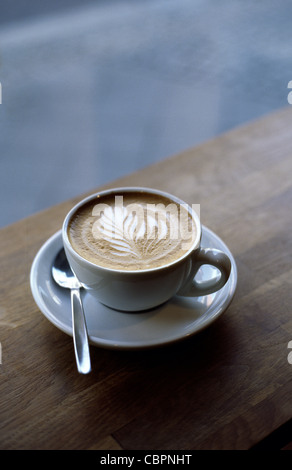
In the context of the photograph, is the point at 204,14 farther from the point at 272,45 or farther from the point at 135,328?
the point at 135,328

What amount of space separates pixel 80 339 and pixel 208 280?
0.53ft

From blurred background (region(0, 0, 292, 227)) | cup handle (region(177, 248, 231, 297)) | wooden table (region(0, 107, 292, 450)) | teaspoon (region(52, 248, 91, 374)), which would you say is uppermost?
cup handle (region(177, 248, 231, 297))

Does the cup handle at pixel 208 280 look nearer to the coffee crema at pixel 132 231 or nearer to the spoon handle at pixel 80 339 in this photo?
the coffee crema at pixel 132 231

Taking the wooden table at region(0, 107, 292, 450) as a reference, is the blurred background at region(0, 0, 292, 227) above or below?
below

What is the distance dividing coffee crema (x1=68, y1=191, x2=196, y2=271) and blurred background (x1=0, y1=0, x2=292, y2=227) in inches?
41.6

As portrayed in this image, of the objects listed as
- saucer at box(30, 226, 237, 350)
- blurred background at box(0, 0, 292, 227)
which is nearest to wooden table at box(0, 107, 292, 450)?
saucer at box(30, 226, 237, 350)

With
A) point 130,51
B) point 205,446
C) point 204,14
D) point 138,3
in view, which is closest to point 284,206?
point 205,446

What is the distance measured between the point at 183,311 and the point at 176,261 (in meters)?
0.07

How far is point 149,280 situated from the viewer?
510mm

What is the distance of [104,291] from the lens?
1.74 ft

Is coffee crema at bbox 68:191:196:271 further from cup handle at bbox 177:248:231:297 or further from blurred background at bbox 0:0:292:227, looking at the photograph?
blurred background at bbox 0:0:292:227

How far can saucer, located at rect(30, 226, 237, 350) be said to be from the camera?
520mm

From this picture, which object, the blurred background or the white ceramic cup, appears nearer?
the white ceramic cup

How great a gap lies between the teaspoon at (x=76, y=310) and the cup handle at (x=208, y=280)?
0.12 m
